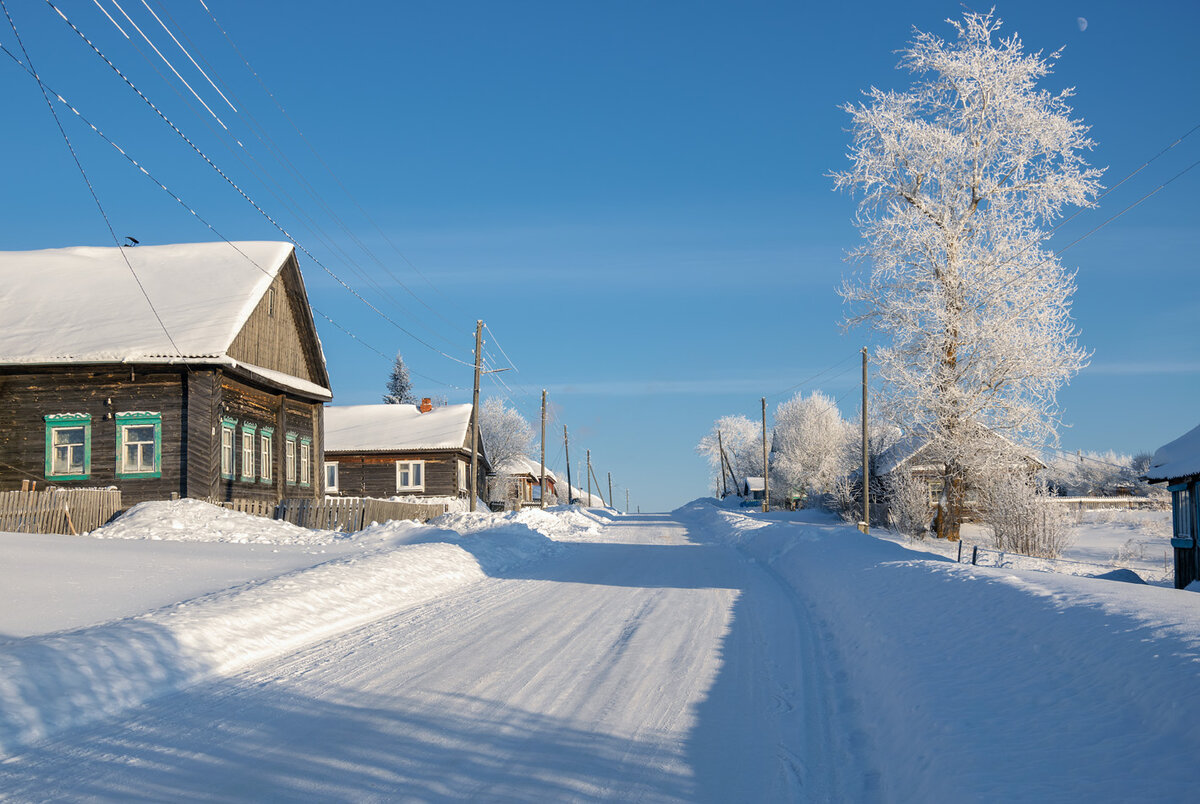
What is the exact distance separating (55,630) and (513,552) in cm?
1307

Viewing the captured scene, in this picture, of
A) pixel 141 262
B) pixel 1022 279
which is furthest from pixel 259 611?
pixel 1022 279

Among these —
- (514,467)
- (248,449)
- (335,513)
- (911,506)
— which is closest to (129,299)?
(248,449)

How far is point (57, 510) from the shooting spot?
1983cm

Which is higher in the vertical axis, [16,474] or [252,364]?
[252,364]

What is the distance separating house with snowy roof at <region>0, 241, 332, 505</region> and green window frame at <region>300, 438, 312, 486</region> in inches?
149

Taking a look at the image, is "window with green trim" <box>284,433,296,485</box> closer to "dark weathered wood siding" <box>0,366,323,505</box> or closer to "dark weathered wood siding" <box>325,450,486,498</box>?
"dark weathered wood siding" <box>0,366,323,505</box>

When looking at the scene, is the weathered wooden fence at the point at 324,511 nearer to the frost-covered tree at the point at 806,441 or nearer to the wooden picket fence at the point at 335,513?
the wooden picket fence at the point at 335,513

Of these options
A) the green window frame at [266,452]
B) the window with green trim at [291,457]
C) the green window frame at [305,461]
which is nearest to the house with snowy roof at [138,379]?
the green window frame at [266,452]

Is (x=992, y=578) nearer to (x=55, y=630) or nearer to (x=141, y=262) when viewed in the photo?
(x=55, y=630)

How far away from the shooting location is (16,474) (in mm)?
24125

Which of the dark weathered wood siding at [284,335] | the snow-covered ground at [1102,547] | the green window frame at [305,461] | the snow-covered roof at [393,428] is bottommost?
the snow-covered ground at [1102,547]

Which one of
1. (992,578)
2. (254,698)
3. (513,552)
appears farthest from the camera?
(513,552)

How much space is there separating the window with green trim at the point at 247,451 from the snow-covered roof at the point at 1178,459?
23786 mm

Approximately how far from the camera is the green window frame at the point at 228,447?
25.3 meters
